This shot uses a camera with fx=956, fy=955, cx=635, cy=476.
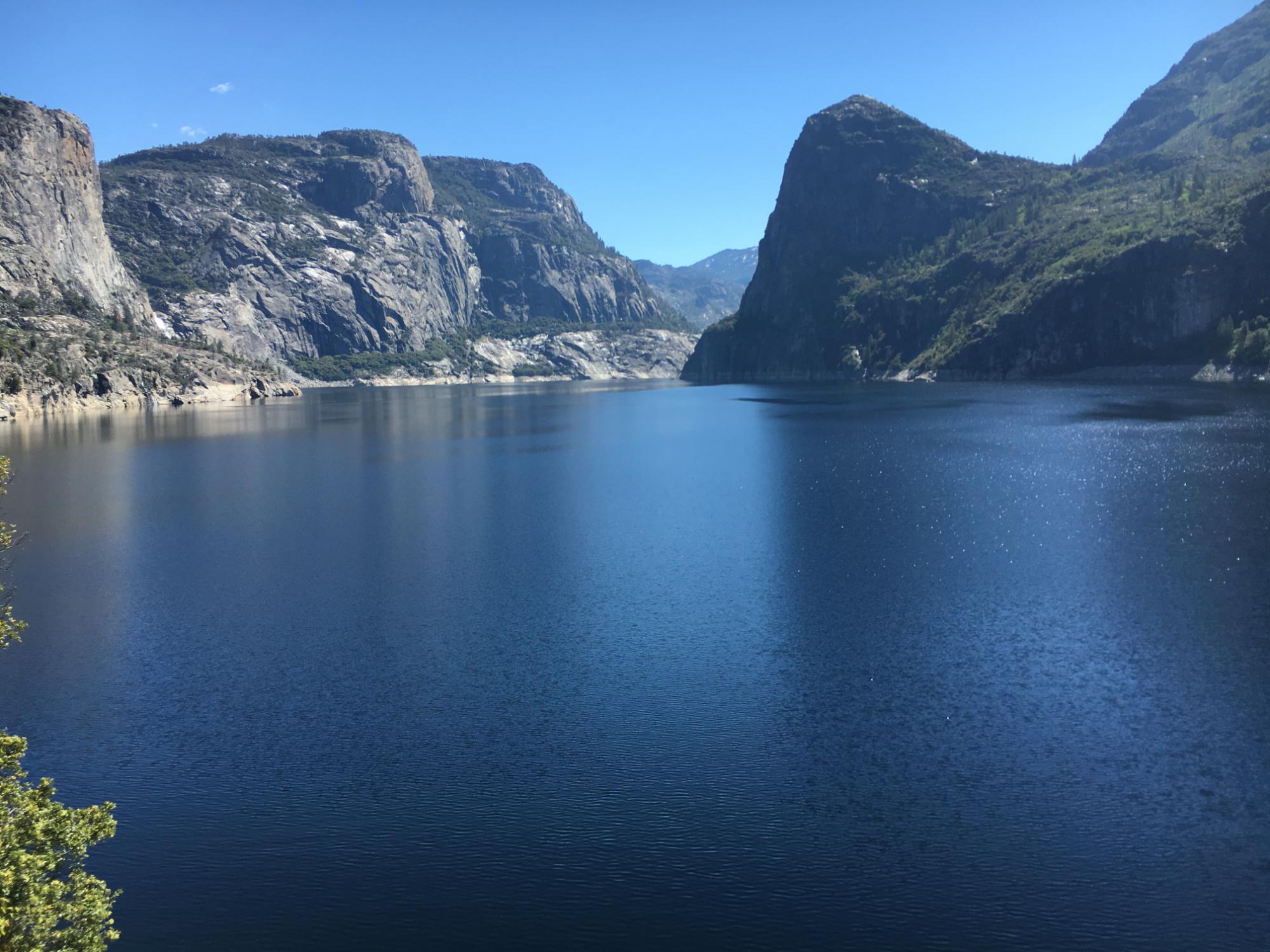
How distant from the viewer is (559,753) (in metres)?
23.7

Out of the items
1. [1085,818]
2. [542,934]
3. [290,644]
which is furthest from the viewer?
[290,644]

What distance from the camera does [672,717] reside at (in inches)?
1013

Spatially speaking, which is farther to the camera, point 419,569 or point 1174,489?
point 1174,489

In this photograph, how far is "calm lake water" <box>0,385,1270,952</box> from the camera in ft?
58.0

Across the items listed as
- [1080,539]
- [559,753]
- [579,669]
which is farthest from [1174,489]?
[559,753]

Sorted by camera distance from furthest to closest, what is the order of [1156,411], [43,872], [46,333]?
1. [46,333]
2. [1156,411]
3. [43,872]

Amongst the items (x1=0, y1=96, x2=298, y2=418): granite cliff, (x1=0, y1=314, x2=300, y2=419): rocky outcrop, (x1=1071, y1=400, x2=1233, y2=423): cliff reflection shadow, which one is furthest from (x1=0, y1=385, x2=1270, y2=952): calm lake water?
(x1=0, y1=96, x2=298, y2=418): granite cliff

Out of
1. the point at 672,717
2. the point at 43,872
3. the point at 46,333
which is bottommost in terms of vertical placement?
the point at 672,717

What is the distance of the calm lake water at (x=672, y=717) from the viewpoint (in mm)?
17672

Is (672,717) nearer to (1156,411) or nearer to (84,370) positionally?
(1156,411)

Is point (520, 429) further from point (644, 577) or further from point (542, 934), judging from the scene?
point (542, 934)

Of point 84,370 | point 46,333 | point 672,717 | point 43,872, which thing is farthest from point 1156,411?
point 46,333

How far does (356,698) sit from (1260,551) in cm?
3793

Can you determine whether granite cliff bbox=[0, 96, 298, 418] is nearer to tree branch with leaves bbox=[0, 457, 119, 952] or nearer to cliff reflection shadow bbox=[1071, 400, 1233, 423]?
tree branch with leaves bbox=[0, 457, 119, 952]
